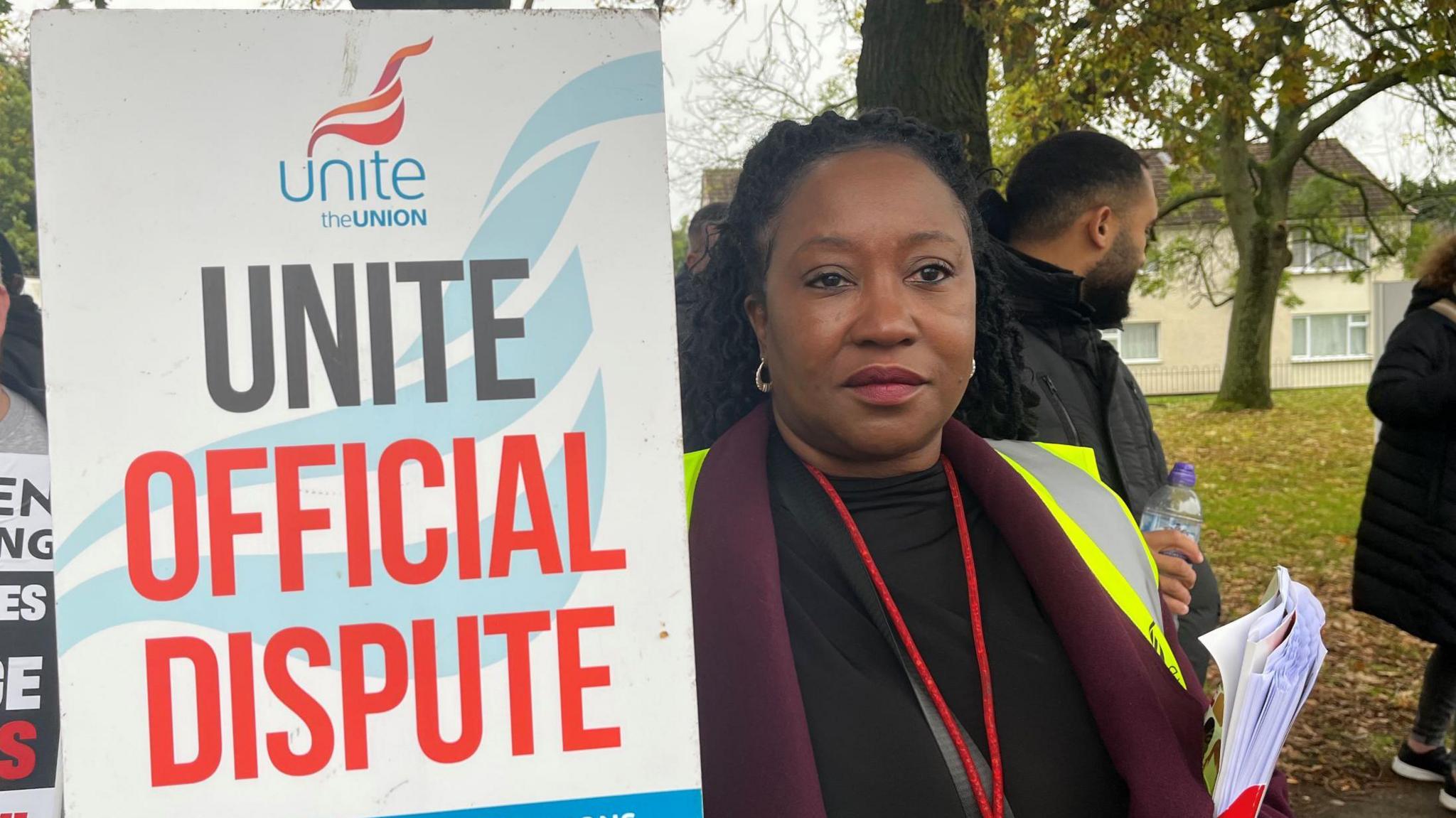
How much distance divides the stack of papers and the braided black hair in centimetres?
72

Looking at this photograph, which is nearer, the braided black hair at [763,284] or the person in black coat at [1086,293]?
the braided black hair at [763,284]

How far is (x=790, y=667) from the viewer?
1.50 meters

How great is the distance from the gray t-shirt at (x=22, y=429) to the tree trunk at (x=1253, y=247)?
16879 mm

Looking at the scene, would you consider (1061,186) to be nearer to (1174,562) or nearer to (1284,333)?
(1174,562)

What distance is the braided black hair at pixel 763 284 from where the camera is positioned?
1.86 m

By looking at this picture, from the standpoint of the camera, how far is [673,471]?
4.11 ft

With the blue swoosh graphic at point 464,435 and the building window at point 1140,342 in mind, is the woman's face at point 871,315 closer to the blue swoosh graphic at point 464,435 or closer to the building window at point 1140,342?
→ the blue swoosh graphic at point 464,435

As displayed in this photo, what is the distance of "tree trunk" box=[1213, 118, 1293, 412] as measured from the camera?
17688mm

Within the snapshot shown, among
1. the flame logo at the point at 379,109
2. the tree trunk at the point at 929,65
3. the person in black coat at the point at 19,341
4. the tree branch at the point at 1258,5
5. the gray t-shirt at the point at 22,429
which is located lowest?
the gray t-shirt at the point at 22,429

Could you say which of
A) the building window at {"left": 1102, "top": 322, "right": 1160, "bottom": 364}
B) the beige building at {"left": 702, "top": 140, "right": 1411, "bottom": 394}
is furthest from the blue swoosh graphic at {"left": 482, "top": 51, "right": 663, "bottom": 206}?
the building window at {"left": 1102, "top": 322, "right": 1160, "bottom": 364}

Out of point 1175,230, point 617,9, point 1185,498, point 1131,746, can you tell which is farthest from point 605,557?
point 1175,230

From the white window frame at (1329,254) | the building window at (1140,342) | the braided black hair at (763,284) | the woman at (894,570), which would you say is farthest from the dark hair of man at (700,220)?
the building window at (1140,342)

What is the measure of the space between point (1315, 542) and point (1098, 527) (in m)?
9.57

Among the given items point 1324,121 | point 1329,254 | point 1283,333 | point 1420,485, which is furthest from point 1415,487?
point 1283,333
